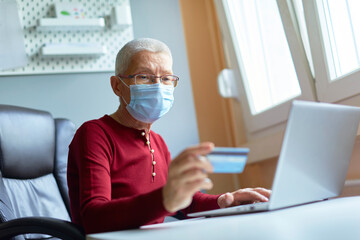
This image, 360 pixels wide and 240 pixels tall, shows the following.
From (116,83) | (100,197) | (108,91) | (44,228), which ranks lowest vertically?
(44,228)

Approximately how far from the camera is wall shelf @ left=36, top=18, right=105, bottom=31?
234cm

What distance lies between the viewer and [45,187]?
185cm

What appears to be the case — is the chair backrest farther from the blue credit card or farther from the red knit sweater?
the blue credit card

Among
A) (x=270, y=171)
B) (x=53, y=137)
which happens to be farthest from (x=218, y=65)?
(x=53, y=137)

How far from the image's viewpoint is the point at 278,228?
0.81 meters

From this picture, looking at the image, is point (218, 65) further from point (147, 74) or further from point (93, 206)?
point (93, 206)

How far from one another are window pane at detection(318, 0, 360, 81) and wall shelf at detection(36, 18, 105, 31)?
3.84ft

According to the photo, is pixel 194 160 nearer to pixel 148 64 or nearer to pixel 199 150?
pixel 199 150

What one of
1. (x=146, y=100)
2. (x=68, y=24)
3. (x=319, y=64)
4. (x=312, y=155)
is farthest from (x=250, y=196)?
(x=68, y=24)

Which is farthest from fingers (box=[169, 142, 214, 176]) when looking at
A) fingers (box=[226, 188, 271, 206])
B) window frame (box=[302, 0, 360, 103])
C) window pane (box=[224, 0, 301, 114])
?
window pane (box=[224, 0, 301, 114])

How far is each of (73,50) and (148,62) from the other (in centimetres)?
105

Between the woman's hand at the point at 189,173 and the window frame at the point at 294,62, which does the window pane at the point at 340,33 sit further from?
the woman's hand at the point at 189,173

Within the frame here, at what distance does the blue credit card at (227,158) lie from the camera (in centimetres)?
83

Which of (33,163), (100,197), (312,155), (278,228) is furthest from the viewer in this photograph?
(33,163)
